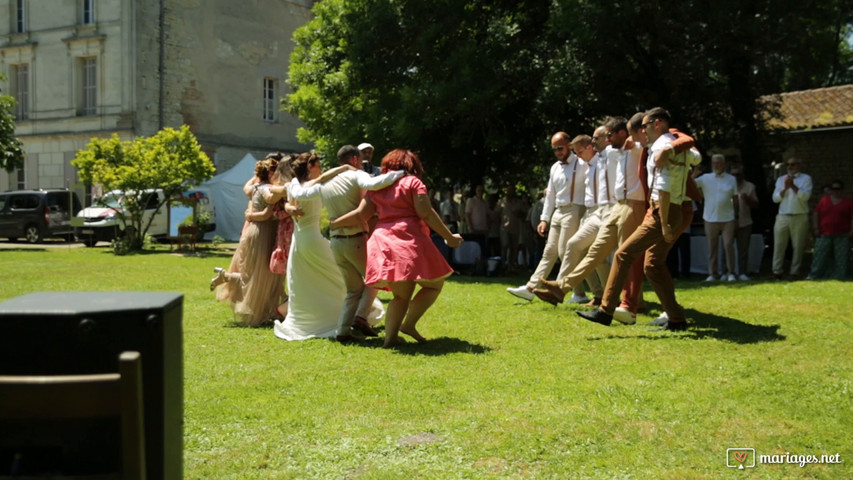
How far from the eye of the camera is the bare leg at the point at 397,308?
809 centimetres

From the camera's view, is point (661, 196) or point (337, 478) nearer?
point (337, 478)

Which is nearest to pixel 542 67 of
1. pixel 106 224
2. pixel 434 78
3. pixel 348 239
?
pixel 434 78

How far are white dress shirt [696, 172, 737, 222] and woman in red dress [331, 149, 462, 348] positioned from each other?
8.16m

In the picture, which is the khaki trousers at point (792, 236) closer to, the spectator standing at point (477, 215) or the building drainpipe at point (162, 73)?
the spectator standing at point (477, 215)

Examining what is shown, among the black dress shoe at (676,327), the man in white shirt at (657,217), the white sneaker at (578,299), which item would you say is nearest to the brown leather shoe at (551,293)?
the man in white shirt at (657,217)

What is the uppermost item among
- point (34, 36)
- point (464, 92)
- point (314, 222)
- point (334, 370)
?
point (34, 36)

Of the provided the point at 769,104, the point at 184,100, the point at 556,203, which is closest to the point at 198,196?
the point at 184,100

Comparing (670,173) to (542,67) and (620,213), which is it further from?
(542,67)

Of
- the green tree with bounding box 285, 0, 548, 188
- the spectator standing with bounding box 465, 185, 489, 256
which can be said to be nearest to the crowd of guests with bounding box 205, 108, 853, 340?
the green tree with bounding box 285, 0, 548, 188

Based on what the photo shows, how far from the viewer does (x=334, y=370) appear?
7.32 m

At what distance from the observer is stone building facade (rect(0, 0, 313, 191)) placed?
36.9 metres

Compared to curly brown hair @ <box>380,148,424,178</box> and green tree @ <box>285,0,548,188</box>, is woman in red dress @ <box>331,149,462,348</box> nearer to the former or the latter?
curly brown hair @ <box>380,148,424,178</box>

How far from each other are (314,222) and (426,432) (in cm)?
455

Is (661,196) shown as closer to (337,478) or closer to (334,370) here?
(334,370)
